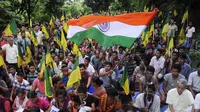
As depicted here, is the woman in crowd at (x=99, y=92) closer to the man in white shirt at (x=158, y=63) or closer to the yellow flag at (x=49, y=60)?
the yellow flag at (x=49, y=60)

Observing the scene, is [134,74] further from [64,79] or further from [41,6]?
[41,6]

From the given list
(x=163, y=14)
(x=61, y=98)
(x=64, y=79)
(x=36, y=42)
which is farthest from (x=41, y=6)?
(x=61, y=98)

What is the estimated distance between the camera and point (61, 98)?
6.27m

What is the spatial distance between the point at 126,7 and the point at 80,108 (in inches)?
1221

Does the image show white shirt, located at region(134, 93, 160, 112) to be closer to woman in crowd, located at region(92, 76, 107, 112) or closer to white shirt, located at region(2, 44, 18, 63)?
woman in crowd, located at region(92, 76, 107, 112)

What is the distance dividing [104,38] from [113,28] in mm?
310

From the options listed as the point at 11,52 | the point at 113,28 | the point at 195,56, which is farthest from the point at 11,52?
the point at 195,56

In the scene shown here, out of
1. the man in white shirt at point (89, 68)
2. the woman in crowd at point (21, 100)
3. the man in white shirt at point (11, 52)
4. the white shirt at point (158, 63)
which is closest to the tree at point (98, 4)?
the man in white shirt at point (11, 52)

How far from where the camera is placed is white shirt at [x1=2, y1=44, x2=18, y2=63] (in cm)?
1022

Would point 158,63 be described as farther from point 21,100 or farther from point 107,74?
point 21,100

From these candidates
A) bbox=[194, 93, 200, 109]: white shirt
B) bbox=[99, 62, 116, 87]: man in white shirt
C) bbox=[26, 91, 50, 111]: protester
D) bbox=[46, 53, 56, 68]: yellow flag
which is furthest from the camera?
bbox=[46, 53, 56, 68]: yellow flag

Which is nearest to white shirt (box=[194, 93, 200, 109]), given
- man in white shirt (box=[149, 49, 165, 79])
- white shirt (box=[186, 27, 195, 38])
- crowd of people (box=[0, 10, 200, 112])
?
crowd of people (box=[0, 10, 200, 112])

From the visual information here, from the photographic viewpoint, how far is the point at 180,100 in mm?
6320

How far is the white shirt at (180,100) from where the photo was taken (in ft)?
20.6
